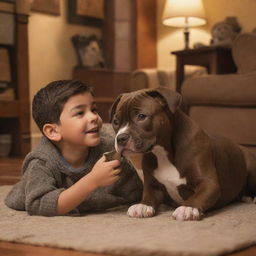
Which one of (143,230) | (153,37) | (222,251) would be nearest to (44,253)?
(143,230)

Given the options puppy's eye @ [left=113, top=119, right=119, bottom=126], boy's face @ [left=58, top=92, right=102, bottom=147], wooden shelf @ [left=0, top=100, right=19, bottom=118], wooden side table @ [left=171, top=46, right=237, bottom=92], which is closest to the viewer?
puppy's eye @ [left=113, top=119, right=119, bottom=126]

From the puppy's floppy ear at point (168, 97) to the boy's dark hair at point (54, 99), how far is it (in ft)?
0.93

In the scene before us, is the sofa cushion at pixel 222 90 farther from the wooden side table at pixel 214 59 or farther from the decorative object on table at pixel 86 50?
the decorative object on table at pixel 86 50

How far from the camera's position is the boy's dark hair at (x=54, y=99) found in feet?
5.94

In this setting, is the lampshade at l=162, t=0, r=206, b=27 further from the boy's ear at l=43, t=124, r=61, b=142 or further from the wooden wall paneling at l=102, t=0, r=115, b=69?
the boy's ear at l=43, t=124, r=61, b=142

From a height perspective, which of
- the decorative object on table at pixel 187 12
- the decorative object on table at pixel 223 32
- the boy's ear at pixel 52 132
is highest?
the decorative object on table at pixel 187 12

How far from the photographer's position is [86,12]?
5.42m

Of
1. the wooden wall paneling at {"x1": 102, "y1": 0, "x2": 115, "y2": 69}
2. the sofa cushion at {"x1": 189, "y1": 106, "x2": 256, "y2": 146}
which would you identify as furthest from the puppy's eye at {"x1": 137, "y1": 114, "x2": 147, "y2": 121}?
the wooden wall paneling at {"x1": 102, "y1": 0, "x2": 115, "y2": 69}

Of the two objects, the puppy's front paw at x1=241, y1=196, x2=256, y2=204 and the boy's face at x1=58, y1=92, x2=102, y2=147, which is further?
the puppy's front paw at x1=241, y1=196, x2=256, y2=204

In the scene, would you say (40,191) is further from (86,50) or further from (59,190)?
(86,50)

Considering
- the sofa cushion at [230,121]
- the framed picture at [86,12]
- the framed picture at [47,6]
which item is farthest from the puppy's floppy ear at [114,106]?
the framed picture at [86,12]

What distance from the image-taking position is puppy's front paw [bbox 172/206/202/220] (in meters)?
1.57

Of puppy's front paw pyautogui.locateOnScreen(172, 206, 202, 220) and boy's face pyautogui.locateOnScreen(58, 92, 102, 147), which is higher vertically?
boy's face pyautogui.locateOnScreen(58, 92, 102, 147)

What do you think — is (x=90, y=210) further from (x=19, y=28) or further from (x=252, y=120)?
(x=19, y=28)
